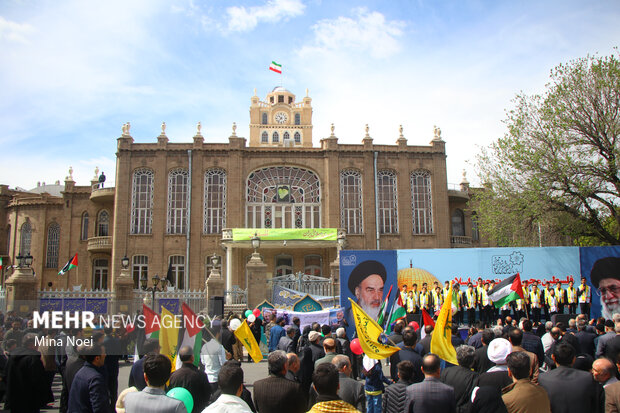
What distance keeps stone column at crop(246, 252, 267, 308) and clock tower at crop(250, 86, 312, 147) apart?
134ft

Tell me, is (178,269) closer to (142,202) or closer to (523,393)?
(142,202)

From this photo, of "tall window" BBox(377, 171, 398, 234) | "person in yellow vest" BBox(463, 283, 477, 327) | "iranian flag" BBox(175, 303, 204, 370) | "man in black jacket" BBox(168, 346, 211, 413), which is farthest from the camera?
"tall window" BBox(377, 171, 398, 234)

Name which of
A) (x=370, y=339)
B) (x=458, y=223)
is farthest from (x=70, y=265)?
(x=458, y=223)

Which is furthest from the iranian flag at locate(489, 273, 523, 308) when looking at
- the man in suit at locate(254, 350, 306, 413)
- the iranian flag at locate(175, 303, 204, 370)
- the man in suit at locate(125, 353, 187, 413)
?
the man in suit at locate(125, 353, 187, 413)

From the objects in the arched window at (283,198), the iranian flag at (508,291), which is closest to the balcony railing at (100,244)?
the arched window at (283,198)

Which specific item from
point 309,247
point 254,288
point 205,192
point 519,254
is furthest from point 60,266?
point 519,254

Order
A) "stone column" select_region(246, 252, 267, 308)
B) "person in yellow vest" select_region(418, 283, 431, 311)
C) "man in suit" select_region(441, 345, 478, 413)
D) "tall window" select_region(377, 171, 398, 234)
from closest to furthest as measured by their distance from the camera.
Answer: "man in suit" select_region(441, 345, 478, 413), "person in yellow vest" select_region(418, 283, 431, 311), "stone column" select_region(246, 252, 267, 308), "tall window" select_region(377, 171, 398, 234)

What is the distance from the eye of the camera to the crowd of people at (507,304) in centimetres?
1889

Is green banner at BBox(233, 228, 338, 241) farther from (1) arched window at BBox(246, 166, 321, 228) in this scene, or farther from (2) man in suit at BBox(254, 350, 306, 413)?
(2) man in suit at BBox(254, 350, 306, 413)

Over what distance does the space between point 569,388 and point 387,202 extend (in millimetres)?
31979

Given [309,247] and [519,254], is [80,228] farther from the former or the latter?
[519,254]

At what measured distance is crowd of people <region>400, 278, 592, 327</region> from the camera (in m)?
18.9

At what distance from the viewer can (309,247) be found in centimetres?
3434

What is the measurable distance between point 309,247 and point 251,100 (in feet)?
117
